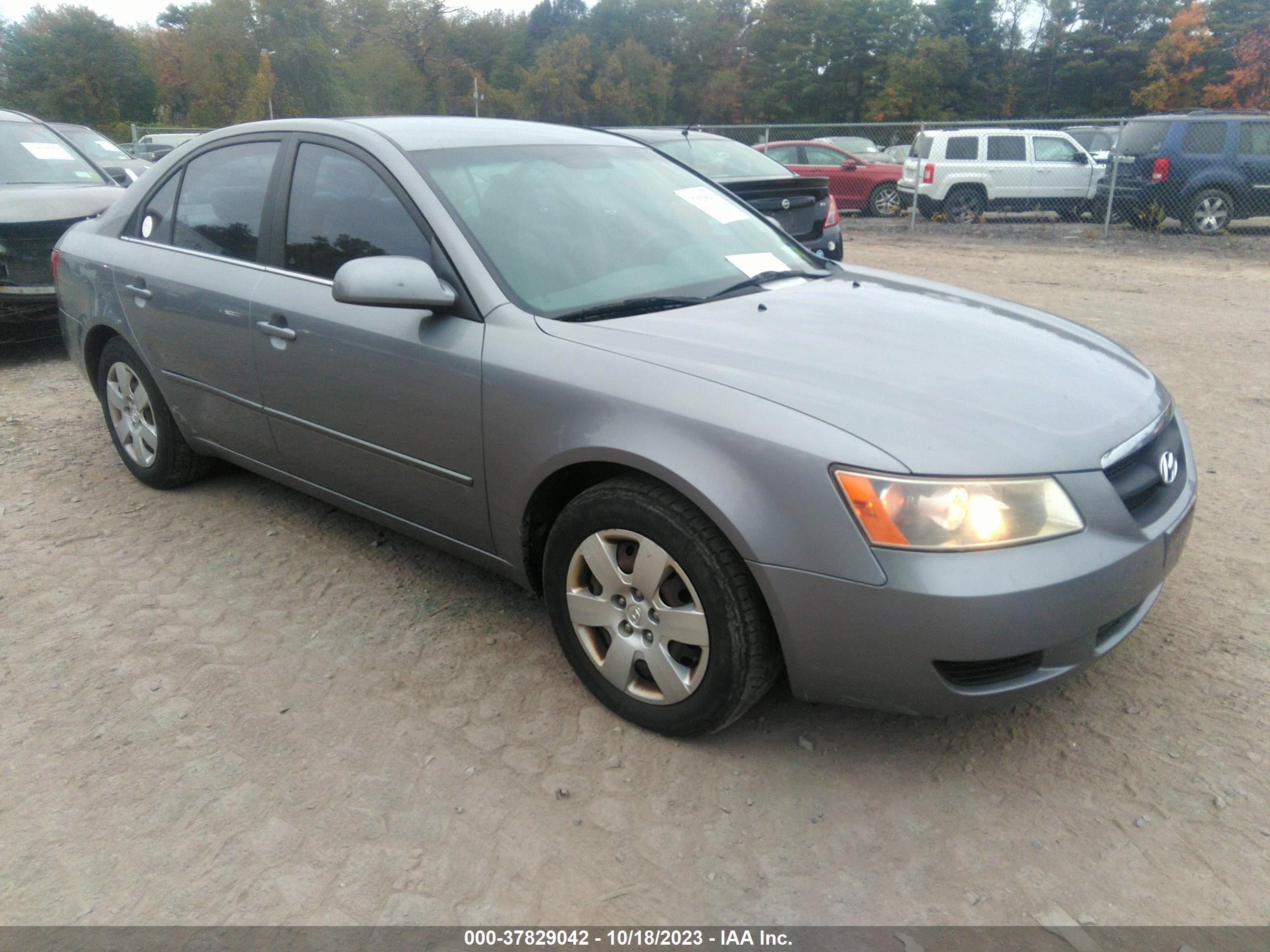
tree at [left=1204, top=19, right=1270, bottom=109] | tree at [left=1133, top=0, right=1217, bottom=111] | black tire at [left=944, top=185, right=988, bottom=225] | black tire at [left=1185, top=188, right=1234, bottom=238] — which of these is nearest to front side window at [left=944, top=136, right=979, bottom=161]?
black tire at [left=944, top=185, right=988, bottom=225]

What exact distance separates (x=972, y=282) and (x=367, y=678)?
30.9 ft

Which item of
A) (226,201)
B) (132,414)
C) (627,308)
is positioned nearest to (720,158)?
(226,201)

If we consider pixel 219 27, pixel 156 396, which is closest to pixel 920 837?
pixel 156 396

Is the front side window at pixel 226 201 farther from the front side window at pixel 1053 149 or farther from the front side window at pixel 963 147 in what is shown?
the front side window at pixel 1053 149

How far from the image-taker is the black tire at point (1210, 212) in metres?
14.1

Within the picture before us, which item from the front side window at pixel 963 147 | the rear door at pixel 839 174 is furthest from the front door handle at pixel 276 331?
the rear door at pixel 839 174

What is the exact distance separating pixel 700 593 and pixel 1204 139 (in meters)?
14.6

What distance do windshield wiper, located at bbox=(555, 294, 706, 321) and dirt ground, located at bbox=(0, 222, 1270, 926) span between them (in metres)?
1.09

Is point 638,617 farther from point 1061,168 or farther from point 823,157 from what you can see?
point 823,157

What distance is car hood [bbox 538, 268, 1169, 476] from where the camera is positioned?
2.27 meters

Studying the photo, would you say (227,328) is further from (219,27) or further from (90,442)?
(219,27)

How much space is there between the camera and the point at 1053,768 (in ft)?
8.27

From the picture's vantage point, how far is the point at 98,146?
488 inches

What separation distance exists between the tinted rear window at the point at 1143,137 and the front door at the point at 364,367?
553 inches
